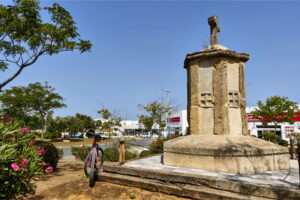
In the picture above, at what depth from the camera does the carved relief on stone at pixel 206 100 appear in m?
6.77

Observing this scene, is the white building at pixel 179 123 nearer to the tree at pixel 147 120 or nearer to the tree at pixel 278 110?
the tree at pixel 147 120

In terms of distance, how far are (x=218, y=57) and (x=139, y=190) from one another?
5341mm

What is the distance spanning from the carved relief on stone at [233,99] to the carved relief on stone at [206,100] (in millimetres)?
649

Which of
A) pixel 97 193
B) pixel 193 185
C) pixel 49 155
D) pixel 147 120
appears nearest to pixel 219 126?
pixel 193 185

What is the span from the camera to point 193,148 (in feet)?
19.2

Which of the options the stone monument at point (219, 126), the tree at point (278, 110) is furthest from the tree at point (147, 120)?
the stone monument at point (219, 126)

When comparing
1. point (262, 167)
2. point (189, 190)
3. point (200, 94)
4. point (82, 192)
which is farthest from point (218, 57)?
point (82, 192)

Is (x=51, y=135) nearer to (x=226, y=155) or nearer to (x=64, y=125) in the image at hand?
(x=64, y=125)

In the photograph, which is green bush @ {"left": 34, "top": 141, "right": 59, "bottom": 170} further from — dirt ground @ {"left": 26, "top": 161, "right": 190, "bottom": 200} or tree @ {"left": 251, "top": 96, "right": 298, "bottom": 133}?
tree @ {"left": 251, "top": 96, "right": 298, "bottom": 133}

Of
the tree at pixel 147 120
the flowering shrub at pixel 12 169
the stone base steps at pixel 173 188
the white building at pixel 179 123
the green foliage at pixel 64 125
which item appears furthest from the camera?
the green foliage at pixel 64 125

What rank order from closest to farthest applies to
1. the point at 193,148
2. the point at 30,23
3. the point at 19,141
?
the point at 19,141 < the point at 193,148 < the point at 30,23

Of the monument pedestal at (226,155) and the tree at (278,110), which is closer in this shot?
the monument pedestal at (226,155)

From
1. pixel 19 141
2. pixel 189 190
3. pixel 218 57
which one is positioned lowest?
pixel 189 190

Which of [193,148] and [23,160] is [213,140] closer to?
[193,148]
